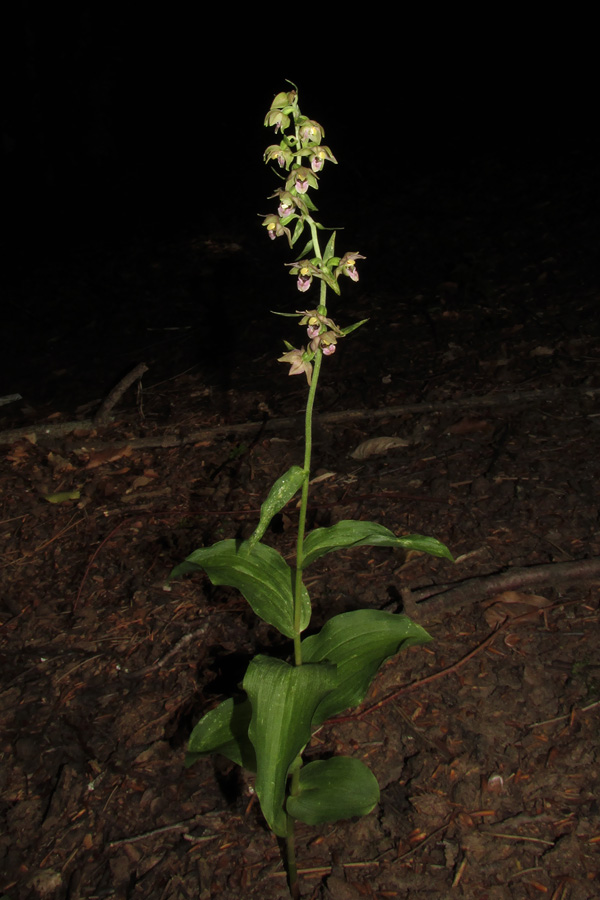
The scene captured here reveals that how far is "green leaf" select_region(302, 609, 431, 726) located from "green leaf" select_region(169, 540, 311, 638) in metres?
0.12

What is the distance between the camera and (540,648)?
285 centimetres

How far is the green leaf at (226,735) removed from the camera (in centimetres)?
229

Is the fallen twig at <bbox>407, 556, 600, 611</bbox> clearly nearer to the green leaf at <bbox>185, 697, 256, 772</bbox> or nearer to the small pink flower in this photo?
the green leaf at <bbox>185, 697, 256, 772</bbox>

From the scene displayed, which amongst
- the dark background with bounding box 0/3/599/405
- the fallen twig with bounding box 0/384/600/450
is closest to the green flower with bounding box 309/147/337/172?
the fallen twig with bounding box 0/384/600/450

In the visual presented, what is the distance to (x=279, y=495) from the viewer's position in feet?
6.53

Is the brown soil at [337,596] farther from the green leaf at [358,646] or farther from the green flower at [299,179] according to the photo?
the green flower at [299,179]

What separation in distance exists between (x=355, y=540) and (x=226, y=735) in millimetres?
743

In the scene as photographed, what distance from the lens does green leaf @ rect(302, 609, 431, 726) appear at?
222 cm

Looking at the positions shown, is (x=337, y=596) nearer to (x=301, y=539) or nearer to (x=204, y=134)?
(x=301, y=539)

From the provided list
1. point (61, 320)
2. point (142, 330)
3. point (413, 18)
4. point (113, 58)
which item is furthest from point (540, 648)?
point (413, 18)

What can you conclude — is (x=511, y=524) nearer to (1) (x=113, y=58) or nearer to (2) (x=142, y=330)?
(2) (x=142, y=330)

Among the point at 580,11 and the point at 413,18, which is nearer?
the point at 580,11

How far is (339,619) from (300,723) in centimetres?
43

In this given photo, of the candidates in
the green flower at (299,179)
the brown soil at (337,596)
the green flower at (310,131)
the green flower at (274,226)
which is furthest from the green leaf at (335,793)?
the green flower at (310,131)
